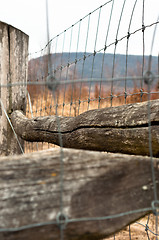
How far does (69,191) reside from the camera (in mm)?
675

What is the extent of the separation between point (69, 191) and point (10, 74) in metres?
1.90

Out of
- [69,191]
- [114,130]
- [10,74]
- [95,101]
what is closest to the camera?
[69,191]

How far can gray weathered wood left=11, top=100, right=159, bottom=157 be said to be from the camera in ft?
3.35

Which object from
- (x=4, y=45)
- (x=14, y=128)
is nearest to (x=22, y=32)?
(x=4, y=45)

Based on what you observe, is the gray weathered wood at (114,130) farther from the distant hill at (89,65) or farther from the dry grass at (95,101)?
the distant hill at (89,65)

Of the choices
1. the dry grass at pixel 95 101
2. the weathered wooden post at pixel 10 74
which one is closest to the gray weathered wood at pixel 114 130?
the dry grass at pixel 95 101

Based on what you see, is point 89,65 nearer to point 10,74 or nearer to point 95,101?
point 10,74

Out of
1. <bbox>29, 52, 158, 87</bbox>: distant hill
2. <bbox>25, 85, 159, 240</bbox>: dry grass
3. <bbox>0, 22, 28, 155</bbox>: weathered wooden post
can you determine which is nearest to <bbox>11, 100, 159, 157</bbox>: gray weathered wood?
<bbox>25, 85, 159, 240</bbox>: dry grass

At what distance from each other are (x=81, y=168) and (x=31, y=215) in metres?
0.18

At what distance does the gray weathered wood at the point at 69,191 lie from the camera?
0.64 metres

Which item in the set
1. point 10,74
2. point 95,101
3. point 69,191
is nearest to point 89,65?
point 10,74

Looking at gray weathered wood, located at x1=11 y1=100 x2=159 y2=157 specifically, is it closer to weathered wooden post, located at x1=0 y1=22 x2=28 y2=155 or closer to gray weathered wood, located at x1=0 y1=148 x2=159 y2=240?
gray weathered wood, located at x1=0 y1=148 x2=159 y2=240

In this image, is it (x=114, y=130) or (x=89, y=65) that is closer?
(x=114, y=130)

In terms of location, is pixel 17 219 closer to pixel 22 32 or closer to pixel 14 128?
pixel 14 128
